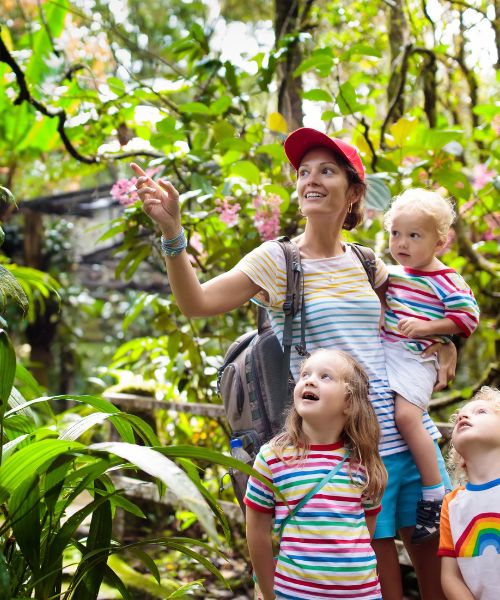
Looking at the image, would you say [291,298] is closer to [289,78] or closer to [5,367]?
[5,367]

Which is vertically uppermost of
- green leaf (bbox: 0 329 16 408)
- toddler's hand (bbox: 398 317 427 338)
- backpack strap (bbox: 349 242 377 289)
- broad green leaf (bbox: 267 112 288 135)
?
broad green leaf (bbox: 267 112 288 135)

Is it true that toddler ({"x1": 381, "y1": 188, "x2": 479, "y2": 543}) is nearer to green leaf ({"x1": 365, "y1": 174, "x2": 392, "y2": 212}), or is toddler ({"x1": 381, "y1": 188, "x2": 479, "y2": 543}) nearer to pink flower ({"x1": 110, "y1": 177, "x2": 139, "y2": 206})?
green leaf ({"x1": 365, "y1": 174, "x2": 392, "y2": 212})

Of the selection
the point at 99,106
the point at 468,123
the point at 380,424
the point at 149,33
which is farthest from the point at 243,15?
the point at 380,424

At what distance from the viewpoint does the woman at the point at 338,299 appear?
1.86m

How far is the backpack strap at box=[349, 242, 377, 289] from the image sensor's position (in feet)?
6.66

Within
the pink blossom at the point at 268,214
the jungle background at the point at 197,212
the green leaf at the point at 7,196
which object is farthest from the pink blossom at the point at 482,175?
the green leaf at the point at 7,196

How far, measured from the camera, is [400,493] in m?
1.93

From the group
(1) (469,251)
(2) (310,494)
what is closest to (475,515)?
(2) (310,494)

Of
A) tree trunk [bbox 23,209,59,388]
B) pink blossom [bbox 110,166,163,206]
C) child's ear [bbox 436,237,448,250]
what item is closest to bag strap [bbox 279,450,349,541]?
child's ear [bbox 436,237,448,250]

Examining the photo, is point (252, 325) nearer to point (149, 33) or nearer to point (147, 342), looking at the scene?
point (147, 342)

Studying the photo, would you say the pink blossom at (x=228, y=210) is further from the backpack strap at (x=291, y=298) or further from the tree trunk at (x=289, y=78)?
the backpack strap at (x=291, y=298)

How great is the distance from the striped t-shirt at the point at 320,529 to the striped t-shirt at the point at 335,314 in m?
0.21

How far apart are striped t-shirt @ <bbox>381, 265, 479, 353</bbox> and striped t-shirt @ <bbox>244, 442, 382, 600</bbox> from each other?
1.36 feet

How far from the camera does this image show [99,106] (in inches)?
134
